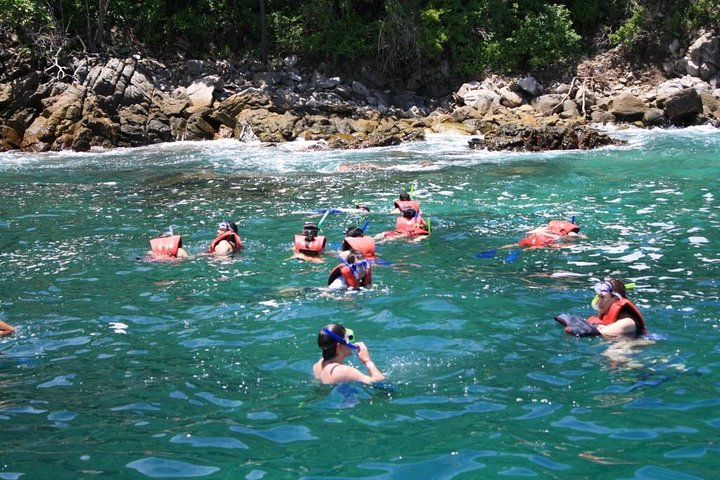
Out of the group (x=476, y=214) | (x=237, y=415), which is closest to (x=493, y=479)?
(x=237, y=415)

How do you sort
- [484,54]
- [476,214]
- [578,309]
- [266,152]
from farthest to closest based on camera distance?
[484,54] → [266,152] → [476,214] → [578,309]

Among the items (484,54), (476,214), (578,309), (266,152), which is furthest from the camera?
(484,54)

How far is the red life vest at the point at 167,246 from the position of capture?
39.0ft

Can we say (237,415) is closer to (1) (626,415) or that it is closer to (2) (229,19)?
(1) (626,415)

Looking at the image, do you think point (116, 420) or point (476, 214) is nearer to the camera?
point (116, 420)

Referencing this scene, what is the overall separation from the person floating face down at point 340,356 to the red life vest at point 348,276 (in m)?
3.04

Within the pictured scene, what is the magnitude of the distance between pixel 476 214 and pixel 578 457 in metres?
10.4

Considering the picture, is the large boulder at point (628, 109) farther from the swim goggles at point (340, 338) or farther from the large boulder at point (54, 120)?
the swim goggles at point (340, 338)

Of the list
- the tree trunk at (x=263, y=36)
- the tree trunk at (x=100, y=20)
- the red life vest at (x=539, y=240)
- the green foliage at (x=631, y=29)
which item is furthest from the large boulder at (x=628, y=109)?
the tree trunk at (x=100, y=20)

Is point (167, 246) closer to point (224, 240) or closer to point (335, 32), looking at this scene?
point (224, 240)

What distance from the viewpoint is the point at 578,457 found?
5379 mm

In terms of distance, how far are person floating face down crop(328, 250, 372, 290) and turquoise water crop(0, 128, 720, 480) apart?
0.68 ft

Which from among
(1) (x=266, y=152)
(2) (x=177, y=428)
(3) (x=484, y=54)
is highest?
(3) (x=484, y=54)

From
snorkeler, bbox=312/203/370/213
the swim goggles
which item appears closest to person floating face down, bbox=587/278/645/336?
the swim goggles
